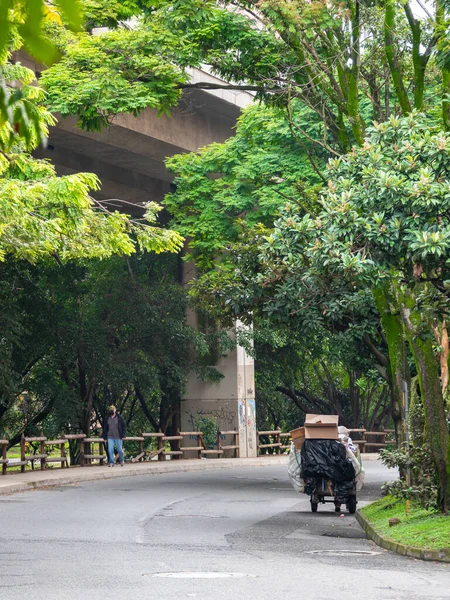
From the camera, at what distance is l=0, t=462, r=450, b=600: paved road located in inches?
331

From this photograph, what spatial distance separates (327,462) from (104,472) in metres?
11.6

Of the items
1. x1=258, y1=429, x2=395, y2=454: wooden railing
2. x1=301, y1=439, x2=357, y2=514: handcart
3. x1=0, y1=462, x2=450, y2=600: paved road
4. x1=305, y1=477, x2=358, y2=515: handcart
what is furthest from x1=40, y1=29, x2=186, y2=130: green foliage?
Answer: x1=258, y1=429, x2=395, y2=454: wooden railing

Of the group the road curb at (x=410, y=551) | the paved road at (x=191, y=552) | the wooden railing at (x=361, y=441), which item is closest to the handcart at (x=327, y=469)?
the paved road at (x=191, y=552)

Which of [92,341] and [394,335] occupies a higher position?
[92,341]

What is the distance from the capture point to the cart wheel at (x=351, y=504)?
676 inches

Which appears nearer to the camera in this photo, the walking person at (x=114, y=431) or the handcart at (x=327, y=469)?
the handcart at (x=327, y=469)

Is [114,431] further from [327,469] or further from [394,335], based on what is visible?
[394,335]

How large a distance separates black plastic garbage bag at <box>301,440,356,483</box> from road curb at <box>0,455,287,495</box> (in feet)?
24.9

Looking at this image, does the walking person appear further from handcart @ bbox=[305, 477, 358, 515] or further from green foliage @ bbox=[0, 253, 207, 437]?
handcart @ bbox=[305, 477, 358, 515]

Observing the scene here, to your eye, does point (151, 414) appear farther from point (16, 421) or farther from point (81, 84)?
point (81, 84)

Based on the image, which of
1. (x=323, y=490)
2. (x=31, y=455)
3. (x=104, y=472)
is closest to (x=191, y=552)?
(x=323, y=490)

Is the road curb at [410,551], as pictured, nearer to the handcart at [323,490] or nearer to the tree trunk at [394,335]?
the handcart at [323,490]

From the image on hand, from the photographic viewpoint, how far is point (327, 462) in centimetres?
1669

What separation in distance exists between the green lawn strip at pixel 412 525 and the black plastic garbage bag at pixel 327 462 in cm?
78
